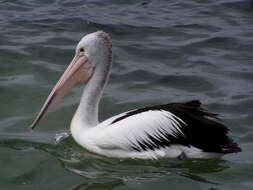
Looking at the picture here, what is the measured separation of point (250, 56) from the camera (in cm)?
884

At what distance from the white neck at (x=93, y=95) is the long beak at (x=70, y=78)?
0.28 ft

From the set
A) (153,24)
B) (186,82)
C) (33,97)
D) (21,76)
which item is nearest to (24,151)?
(33,97)

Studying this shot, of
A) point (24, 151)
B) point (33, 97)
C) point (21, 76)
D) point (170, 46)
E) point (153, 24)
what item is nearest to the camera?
point (24, 151)

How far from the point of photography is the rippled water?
5.41m

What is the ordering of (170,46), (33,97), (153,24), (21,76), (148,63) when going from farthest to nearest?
(153,24), (170,46), (148,63), (21,76), (33,97)

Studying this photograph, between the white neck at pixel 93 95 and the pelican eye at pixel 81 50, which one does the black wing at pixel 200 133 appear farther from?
the pelican eye at pixel 81 50

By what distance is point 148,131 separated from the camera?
18.6ft

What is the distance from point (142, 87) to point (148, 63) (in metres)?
0.99

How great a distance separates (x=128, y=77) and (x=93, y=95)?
1.86 meters

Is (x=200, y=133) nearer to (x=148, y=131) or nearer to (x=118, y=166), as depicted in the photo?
(x=148, y=131)

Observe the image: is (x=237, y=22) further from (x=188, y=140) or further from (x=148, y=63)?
(x=188, y=140)

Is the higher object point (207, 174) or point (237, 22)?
point (237, 22)

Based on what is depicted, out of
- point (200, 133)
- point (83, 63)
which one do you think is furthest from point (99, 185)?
point (83, 63)

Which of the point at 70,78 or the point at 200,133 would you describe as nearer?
the point at 200,133
